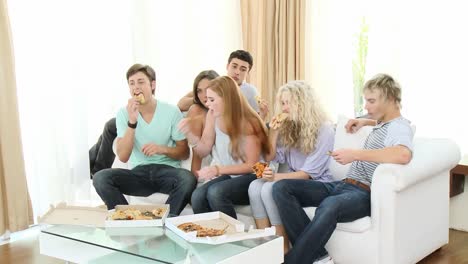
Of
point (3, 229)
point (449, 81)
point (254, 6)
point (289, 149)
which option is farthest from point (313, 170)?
point (254, 6)

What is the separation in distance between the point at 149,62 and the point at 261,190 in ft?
6.70

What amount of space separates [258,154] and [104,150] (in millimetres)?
1409

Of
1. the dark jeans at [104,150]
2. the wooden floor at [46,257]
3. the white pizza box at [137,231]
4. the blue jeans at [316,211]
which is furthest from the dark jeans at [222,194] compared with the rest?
the dark jeans at [104,150]

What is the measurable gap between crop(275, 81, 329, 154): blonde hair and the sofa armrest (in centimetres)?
45

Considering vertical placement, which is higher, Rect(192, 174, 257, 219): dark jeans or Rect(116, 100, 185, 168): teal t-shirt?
Rect(116, 100, 185, 168): teal t-shirt

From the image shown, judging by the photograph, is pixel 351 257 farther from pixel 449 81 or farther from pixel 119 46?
pixel 119 46

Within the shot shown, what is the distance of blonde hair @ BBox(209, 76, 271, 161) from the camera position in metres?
3.17

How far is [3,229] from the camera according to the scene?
3594 millimetres

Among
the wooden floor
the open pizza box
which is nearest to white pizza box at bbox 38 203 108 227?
the open pizza box

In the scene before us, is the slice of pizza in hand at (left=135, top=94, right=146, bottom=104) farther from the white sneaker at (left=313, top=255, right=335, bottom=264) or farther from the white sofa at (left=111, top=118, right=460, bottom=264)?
the white sneaker at (left=313, top=255, right=335, bottom=264)

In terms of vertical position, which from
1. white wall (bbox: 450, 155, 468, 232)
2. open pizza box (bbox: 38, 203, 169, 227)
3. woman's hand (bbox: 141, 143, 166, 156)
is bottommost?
white wall (bbox: 450, 155, 468, 232)

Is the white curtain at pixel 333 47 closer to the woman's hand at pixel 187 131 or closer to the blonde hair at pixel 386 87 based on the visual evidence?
the woman's hand at pixel 187 131

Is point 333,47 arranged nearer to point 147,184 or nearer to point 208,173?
point 208,173

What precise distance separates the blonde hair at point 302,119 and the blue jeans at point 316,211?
0.24 m
